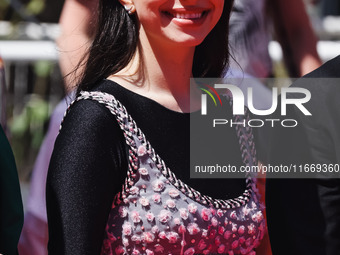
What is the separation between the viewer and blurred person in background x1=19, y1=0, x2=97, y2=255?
301cm

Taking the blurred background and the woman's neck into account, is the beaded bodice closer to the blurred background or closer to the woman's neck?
the woman's neck

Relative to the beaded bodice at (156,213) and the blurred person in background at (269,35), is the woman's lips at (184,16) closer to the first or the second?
the beaded bodice at (156,213)

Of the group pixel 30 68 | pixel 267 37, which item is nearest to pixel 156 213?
pixel 267 37

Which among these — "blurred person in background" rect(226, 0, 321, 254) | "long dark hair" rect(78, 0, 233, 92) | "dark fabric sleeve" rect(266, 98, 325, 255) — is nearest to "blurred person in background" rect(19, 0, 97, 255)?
"long dark hair" rect(78, 0, 233, 92)

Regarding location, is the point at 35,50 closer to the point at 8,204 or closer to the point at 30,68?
the point at 30,68

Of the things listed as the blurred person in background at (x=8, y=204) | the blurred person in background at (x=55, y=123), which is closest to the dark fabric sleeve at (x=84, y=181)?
the blurred person in background at (x=8, y=204)

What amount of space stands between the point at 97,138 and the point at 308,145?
1.91 ft

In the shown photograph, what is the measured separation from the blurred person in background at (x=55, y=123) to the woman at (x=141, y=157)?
64cm

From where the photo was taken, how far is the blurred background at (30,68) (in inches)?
194

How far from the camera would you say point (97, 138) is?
206cm

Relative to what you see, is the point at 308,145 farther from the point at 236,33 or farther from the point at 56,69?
the point at 56,69

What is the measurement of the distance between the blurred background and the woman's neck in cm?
243

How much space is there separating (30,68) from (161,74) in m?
2.90

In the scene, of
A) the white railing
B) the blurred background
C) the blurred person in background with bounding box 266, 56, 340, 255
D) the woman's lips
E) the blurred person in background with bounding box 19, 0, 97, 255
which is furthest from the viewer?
the blurred background
